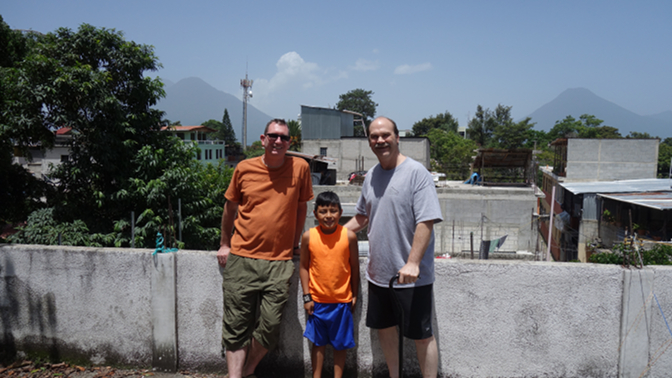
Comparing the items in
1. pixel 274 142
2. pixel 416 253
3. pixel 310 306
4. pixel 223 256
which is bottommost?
pixel 310 306

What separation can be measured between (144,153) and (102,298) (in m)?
7.74

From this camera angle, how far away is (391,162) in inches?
101

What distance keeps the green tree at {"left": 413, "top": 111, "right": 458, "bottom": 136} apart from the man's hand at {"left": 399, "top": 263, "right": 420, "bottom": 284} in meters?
66.1

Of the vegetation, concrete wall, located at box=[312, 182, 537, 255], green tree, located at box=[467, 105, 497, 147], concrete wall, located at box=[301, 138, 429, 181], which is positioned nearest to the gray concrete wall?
the vegetation

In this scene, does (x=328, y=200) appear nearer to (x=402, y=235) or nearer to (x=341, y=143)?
(x=402, y=235)

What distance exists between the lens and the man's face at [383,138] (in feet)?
8.22

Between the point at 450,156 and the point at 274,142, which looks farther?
the point at 450,156

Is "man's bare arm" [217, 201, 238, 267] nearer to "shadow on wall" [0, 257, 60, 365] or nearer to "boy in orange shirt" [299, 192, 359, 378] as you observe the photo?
"boy in orange shirt" [299, 192, 359, 378]

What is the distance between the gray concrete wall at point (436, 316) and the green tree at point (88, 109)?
7.30m

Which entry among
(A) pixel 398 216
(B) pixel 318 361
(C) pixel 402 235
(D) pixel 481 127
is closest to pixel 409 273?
(C) pixel 402 235

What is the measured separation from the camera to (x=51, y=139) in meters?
9.92

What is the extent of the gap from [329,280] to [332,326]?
0.32 meters

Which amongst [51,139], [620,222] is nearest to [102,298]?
[51,139]

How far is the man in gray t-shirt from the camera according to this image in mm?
2393
